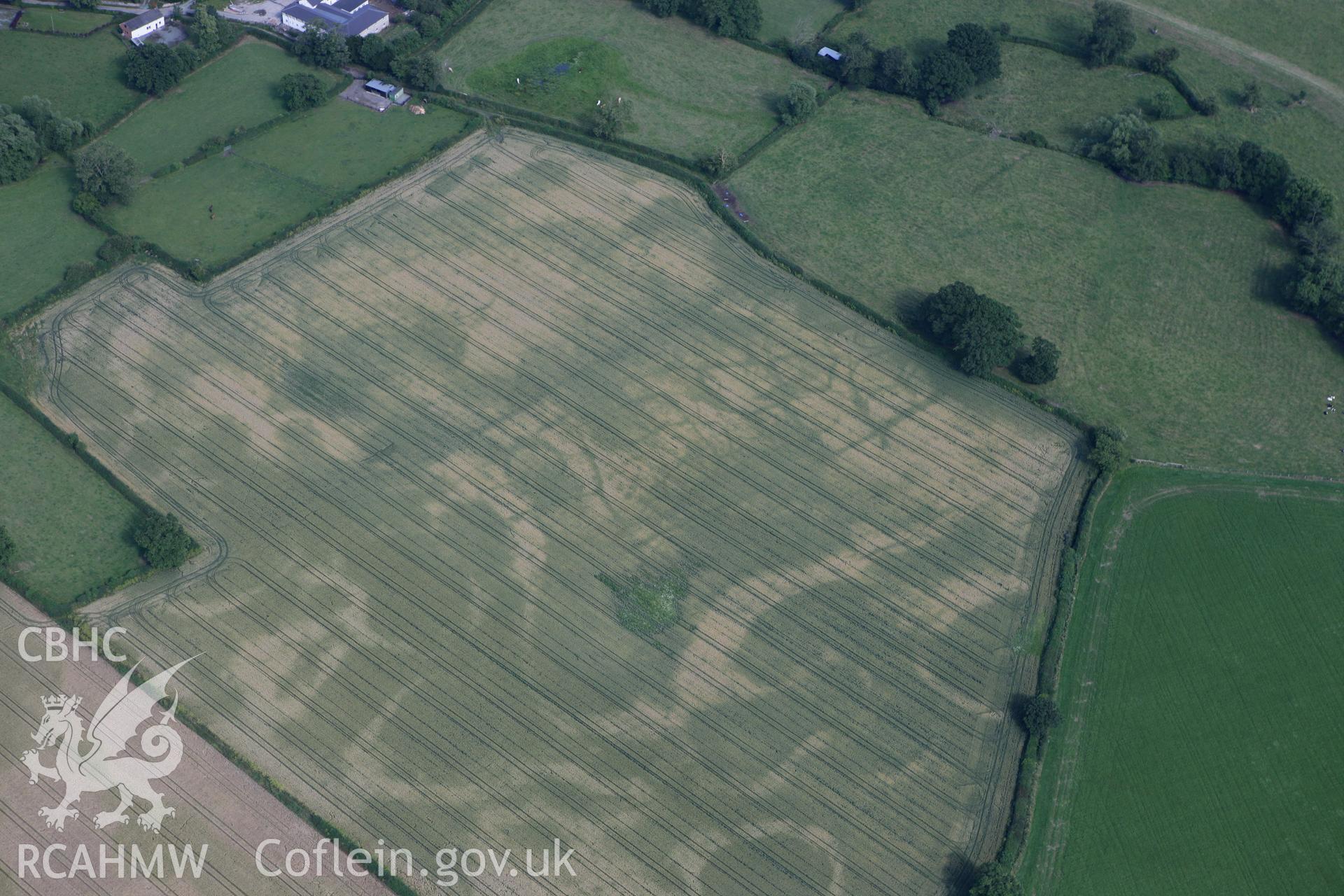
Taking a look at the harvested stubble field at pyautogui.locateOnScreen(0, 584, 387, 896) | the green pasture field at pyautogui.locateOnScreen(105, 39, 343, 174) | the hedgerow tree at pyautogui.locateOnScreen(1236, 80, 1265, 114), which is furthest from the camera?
the hedgerow tree at pyautogui.locateOnScreen(1236, 80, 1265, 114)

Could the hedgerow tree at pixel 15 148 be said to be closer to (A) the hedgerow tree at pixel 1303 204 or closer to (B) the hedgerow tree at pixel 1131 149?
(B) the hedgerow tree at pixel 1131 149

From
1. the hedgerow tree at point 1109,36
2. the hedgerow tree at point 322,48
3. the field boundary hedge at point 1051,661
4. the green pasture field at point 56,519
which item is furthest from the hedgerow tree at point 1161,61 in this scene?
the green pasture field at point 56,519

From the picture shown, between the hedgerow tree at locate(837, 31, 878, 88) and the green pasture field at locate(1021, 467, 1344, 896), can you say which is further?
the hedgerow tree at locate(837, 31, 878, 88)

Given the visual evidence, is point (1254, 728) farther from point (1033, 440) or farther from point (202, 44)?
point (202, 44)

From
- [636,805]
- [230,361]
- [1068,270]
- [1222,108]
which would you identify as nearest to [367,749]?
[636,805]

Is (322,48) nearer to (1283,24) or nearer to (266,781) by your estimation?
(266,781)

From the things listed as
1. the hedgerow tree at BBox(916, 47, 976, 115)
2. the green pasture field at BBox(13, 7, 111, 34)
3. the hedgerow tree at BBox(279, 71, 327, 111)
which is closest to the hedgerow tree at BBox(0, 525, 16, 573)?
the hedgerow tree at BBox(279, 71, 327, 111)

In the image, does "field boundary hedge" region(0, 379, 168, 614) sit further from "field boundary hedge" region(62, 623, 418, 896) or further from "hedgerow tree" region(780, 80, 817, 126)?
"hedgerow tree" region(780, 80, 817, 126)
